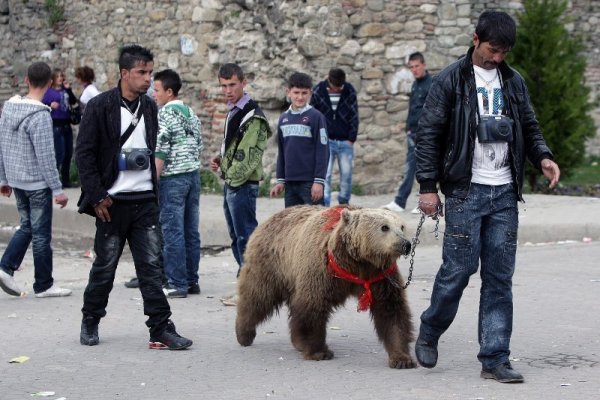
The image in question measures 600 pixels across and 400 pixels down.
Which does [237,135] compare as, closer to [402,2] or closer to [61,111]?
[402,2]

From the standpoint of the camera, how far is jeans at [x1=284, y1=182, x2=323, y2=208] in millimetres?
10430


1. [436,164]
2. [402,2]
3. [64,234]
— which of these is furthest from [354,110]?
[436,164]

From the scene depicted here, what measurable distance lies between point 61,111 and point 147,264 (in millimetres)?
10771

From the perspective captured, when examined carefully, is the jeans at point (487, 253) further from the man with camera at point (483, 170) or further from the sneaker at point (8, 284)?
the sneaker at point (8, 284)

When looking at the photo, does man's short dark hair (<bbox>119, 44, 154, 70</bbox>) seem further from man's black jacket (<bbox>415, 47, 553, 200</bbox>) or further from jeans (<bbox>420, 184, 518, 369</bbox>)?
jeans (<bbox>420, 184, 518, 369</bbox>)

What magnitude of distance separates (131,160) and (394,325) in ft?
6.72

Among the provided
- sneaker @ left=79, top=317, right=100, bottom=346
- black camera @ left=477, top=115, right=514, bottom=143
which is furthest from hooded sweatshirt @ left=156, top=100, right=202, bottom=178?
black camera @ left=477, top=115, right=514, bottom=143

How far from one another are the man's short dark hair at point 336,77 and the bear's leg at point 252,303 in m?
6.33

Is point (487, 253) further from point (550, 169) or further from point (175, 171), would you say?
point (175, 171)

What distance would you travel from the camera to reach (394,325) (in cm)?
710

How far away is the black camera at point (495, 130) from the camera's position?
21.3 feet

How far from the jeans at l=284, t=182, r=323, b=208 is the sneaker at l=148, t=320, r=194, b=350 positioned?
278 centimetres

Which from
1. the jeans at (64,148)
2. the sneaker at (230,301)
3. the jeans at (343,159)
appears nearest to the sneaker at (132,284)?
the sneaker at (230,301)

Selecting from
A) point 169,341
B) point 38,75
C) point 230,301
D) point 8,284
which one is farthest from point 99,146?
point 8,284
